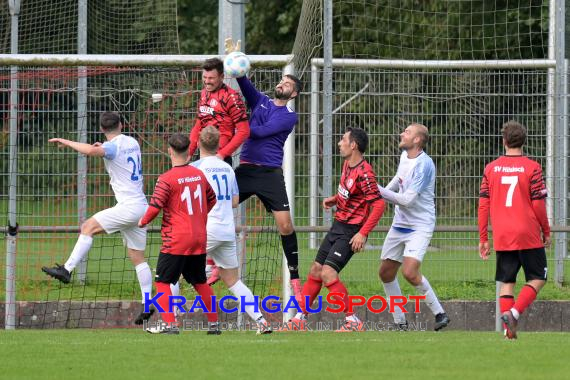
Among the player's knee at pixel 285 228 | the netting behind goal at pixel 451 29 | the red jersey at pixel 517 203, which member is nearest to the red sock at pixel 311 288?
the player's knee at pixel 285 228

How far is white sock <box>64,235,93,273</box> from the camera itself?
479 inches

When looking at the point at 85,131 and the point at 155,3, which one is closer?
the point at 85,131

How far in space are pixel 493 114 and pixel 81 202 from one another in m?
5.05

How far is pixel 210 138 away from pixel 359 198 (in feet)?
5.18

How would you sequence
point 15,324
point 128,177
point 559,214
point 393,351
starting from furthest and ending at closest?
point 559,214, point 15,324, point 128,177, point 393,351

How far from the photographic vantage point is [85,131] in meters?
14.6

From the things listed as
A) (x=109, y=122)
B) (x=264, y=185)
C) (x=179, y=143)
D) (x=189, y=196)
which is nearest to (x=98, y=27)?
(x=109, y=122)

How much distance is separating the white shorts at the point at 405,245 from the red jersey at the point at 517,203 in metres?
1.42

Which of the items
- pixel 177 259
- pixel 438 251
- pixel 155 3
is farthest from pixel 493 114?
pixel 155 3

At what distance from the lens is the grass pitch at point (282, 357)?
28.4 feet

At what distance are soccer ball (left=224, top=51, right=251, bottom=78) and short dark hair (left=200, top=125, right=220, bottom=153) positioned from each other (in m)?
0.67

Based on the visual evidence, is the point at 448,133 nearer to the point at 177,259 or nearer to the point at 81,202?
the point at 81,202

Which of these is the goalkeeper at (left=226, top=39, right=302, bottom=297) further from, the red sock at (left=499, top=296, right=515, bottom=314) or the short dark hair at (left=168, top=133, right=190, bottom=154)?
the red sock at (left=499, top=296, right=515, bottom=314)

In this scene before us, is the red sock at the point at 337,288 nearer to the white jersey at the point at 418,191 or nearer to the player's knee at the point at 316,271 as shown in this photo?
the player's knee at the point at 316,271
